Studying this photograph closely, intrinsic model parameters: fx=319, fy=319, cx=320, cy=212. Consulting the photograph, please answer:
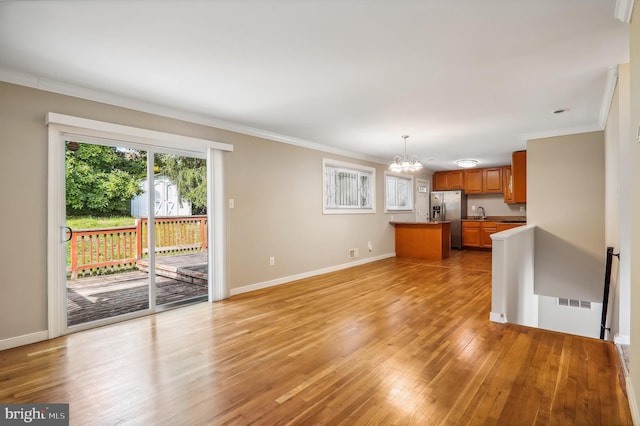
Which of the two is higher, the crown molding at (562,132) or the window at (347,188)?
the crown molding at (562,132)

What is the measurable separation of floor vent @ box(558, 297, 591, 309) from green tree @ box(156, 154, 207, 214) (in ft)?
18.5

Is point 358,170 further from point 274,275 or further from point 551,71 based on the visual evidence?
point 551,71

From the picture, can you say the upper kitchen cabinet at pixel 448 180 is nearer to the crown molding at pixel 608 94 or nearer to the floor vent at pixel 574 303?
the floor vent at pixel 574 303

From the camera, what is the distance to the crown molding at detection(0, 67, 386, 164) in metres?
2.77

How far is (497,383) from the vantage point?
211cm

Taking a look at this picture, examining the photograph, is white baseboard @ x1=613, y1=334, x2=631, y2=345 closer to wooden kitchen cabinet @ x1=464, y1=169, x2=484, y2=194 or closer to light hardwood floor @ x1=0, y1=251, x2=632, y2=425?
light hardwood floor @ x1=0, y1=251, x2=632, y2=425

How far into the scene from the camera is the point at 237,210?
4484 mm

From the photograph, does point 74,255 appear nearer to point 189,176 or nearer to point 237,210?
point 189,176

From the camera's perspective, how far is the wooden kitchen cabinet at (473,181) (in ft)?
29.2

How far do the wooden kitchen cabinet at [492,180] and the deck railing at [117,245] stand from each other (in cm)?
782

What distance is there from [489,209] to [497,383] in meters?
8.18

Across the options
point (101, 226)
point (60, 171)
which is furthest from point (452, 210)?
point (60, 171)

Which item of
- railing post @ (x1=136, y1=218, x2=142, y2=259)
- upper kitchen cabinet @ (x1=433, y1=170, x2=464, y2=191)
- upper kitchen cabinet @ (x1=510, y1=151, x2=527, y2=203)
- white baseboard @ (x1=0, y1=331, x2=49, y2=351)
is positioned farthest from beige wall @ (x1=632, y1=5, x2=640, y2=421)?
upper kitchen cabinet @ (x1=433, y1=170, x2=464, y2=191)

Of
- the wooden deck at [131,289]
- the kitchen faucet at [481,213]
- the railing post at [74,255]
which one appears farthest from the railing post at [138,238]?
the kitchen faucet at [481,213]
